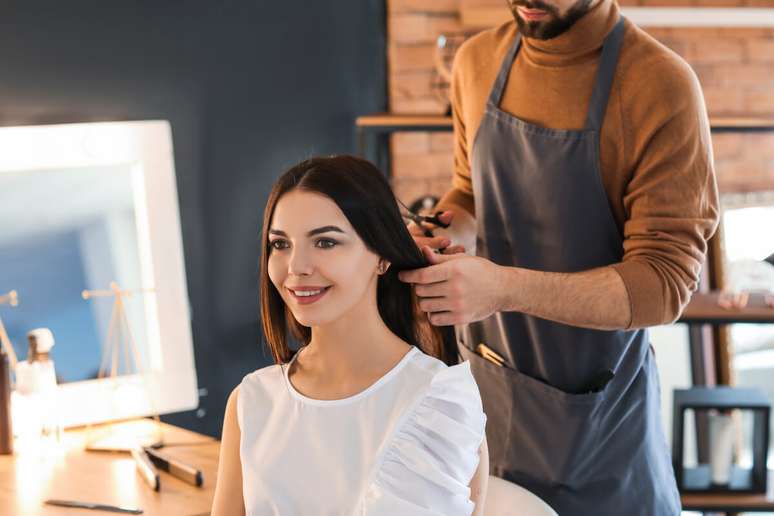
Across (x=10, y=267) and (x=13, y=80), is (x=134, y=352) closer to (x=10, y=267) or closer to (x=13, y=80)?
(x=10, y=267)

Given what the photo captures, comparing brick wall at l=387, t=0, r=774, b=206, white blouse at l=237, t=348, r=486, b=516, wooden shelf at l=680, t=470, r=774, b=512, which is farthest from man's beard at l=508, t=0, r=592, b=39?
wooden shelf at l=680, t=470, r=774, b=512

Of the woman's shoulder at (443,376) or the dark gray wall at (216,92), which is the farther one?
the dark gray wall at (216,92)

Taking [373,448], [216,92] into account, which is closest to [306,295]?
[373,448]

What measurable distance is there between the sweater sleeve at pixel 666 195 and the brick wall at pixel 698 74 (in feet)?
4.40

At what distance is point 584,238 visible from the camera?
1940 millimetres

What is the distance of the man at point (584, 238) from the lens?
180 cm

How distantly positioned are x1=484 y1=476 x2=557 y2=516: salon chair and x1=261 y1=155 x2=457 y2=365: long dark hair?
0.27 metres

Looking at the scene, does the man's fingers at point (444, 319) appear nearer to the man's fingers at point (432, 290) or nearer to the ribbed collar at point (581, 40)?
the man's fingers at point (432, 290)

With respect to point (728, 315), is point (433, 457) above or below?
above

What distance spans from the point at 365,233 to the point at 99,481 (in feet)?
2.62

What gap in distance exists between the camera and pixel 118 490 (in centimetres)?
196

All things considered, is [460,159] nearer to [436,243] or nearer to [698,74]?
[436,243]

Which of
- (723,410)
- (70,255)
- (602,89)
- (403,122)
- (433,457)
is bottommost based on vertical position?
(723,410)

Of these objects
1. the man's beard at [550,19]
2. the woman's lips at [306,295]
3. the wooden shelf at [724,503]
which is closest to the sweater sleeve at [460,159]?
the man's beard at [550,19]
